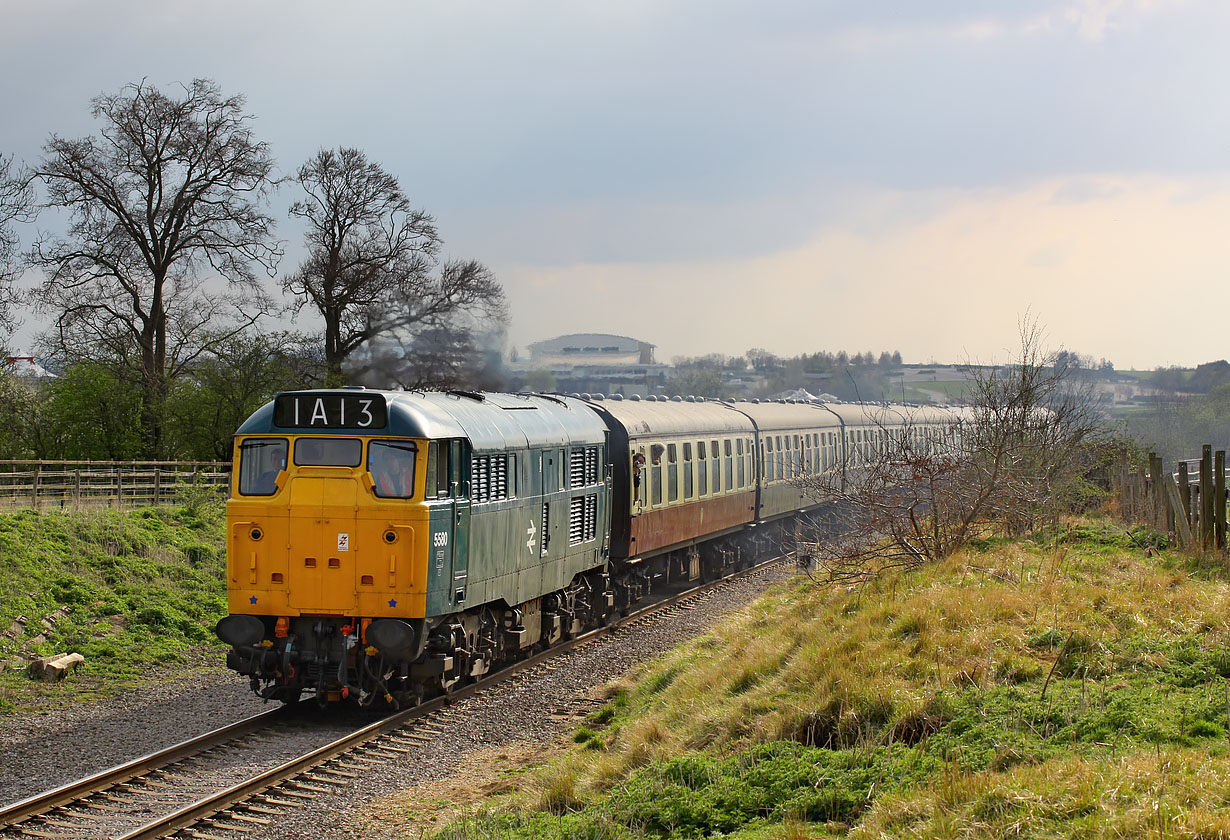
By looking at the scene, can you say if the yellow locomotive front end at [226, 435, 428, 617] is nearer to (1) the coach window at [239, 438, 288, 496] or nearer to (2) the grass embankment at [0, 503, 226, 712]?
(1) the coach window at [239, 438, 288, 496]

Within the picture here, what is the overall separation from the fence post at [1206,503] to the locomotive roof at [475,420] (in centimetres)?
827

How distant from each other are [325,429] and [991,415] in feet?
43.8

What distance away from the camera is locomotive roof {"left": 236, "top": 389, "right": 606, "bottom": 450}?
42.5ft

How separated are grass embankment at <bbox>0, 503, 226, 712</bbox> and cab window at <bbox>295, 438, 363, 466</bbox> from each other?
4531 millimetres

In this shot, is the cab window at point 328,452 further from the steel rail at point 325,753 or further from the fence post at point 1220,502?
the fence post at point 1220,502

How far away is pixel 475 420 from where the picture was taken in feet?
47.0

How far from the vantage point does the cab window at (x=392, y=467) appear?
1283 cm

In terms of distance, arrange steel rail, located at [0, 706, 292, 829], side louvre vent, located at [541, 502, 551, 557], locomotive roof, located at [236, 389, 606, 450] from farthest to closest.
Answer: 1. side louvre vent, located at [541, 502, 551, 557]
2. locomotive roof, located at [236, 389, 606, 450]
3. steel rail, located at [0, 706, 292, 829]

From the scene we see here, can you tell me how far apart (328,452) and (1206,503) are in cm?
1098

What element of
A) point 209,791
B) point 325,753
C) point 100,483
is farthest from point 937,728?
point 100,483

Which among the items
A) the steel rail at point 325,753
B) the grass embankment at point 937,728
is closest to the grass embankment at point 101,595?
the steel rail at point 325,753

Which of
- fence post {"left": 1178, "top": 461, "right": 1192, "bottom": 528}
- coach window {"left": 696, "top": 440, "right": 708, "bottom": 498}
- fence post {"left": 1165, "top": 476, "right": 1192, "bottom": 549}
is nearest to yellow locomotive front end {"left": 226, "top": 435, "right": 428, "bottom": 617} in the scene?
fence post {"left": 1165, "top": 476, "right": 1192, "bottom": 549}

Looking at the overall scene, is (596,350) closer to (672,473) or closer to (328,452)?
(672,473)

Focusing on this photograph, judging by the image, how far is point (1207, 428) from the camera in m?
67.9
